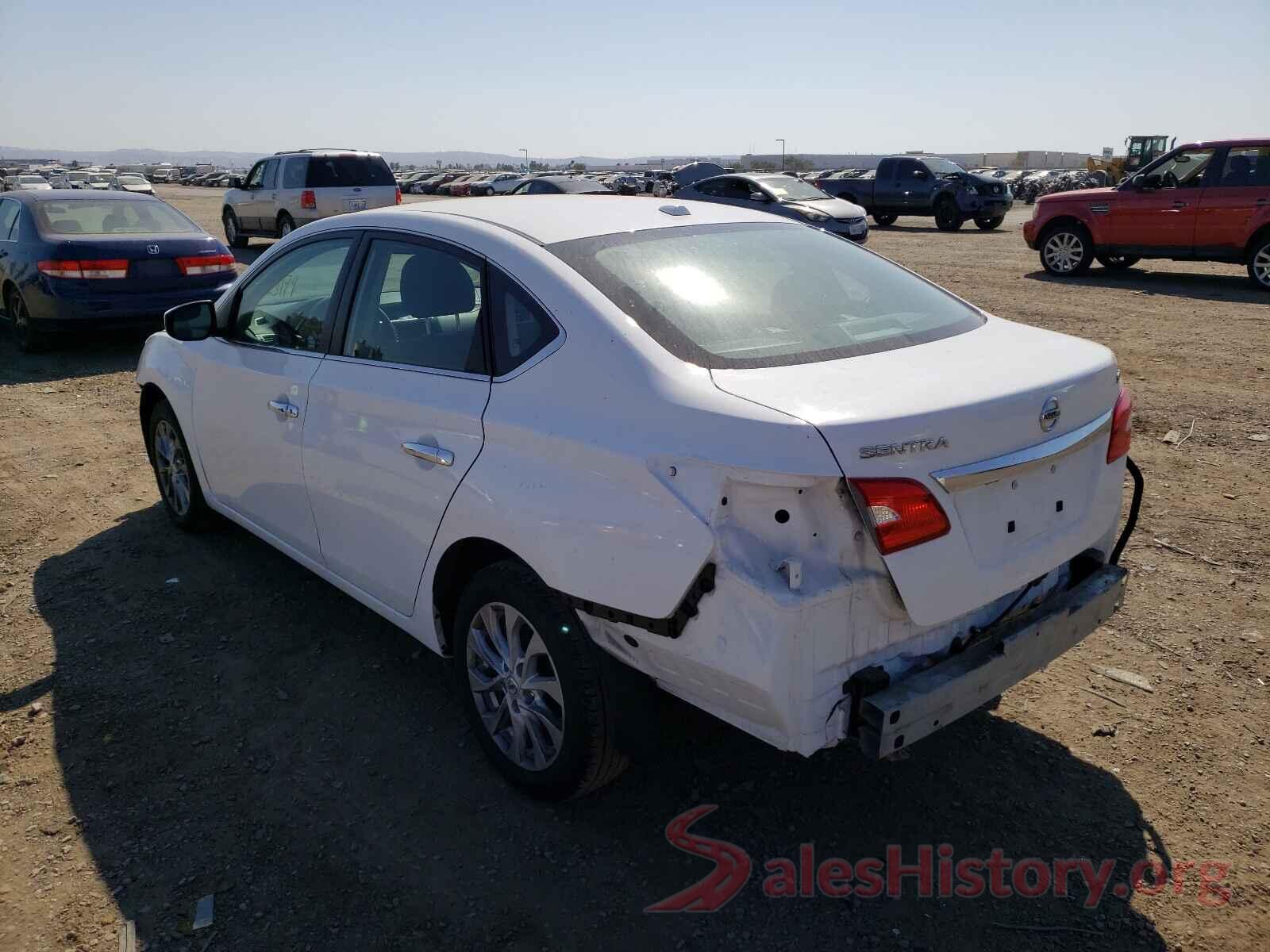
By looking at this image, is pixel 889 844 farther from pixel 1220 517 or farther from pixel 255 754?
pixel 1220 517

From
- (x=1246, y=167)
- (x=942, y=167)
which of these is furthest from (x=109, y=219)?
(x=942, y=167)

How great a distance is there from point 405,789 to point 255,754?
0.61 m

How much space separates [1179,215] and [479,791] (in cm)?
1361

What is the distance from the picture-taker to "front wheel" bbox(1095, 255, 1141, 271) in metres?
14.5

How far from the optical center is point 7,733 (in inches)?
139

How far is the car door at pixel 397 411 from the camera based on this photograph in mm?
3047

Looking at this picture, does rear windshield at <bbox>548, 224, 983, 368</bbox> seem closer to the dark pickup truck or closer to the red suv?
the red suv

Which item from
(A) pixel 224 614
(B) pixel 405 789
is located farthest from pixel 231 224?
(B) pixel 405 789

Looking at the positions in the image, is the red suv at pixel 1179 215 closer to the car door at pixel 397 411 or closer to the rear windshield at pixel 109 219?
the rear windshield at pixel 109 219

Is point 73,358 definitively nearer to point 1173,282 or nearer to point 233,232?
point 233,232

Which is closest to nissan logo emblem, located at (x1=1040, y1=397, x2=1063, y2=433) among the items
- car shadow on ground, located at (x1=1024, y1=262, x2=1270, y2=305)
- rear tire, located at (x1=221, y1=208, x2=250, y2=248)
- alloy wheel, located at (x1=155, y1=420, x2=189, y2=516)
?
alloy wheel, located at (x1=155, y1=420, x2=189, y2=516)

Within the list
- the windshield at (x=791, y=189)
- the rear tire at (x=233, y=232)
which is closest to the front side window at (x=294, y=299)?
the windshield at (x=791, y=189)

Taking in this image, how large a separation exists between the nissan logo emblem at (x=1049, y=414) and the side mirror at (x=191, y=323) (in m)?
3.52

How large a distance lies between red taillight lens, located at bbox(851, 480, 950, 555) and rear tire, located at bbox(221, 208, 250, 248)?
20.3 m
